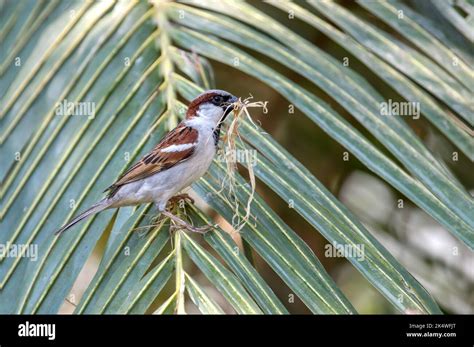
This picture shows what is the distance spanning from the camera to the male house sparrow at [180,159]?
2.96 metres

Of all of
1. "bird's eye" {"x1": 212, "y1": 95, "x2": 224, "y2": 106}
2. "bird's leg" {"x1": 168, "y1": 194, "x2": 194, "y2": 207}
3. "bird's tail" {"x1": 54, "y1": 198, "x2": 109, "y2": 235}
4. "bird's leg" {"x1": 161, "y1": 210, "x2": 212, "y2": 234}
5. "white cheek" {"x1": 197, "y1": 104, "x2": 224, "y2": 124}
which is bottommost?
"bird's leg" {"x1": 161, "y1": 210, "x2": 212, "y2": 234}

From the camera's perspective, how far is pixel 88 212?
106 inches

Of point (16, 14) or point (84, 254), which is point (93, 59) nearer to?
point (16, 14)

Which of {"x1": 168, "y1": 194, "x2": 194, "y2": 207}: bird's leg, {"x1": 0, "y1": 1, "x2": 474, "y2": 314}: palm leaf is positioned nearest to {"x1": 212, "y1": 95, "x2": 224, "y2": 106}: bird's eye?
{"x1": 0, "y1": 1, "x2": 474, "y2": 314}: palm leaf

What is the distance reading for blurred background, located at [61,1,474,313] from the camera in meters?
3.66

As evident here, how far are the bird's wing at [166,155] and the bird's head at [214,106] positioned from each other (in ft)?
0.27

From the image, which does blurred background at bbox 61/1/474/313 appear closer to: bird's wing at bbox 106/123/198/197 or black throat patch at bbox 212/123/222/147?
black throat patch at bbox 212/123/222/147

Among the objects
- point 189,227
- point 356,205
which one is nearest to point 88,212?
point 189,227

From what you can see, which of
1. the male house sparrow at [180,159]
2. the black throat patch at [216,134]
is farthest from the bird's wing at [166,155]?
the black throat patch at [216,134]

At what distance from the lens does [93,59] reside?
9.62 feet

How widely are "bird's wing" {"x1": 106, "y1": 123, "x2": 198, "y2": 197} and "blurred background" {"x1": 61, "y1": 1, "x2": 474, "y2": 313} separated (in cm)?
70

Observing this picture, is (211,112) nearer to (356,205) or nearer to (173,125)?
(173,125)

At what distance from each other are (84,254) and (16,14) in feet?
3.72
